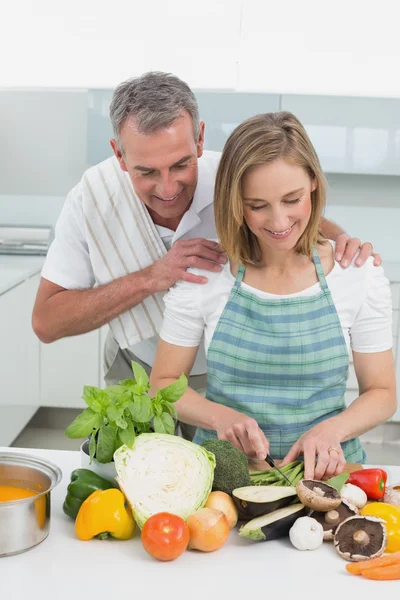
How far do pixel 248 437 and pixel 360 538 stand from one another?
32 centimetres

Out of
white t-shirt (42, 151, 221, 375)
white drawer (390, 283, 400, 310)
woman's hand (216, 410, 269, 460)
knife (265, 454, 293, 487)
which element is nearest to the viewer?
knife (265, 454, 293, 487)

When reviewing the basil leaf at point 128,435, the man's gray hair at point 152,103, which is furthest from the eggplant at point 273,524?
the man's gray hair at point 152,103

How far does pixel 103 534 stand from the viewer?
123 centimetres

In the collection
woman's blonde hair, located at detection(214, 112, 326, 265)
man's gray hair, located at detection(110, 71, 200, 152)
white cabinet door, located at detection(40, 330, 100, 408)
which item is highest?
man's gray hair, located at detection(110, 71, 200, 152)

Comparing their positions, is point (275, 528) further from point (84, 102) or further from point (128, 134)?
point (84, 102)

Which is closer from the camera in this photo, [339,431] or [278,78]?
[339,431]

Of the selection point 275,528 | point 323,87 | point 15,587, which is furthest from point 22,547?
point 323,87

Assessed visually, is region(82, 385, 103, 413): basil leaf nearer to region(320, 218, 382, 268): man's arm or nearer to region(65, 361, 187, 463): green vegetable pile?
region(65, 361, 187, 463): green vegetable pile

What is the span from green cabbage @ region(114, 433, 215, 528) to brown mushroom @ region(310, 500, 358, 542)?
186mm

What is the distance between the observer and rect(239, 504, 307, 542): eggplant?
120 centimetres

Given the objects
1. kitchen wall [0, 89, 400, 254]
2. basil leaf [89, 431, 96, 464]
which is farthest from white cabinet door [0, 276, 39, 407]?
basil leaf [89, 431, 96, 464]

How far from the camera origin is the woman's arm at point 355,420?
1404mm

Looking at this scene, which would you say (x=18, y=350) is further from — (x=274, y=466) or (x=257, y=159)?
(x=274, y=466)

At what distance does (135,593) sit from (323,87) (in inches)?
144
